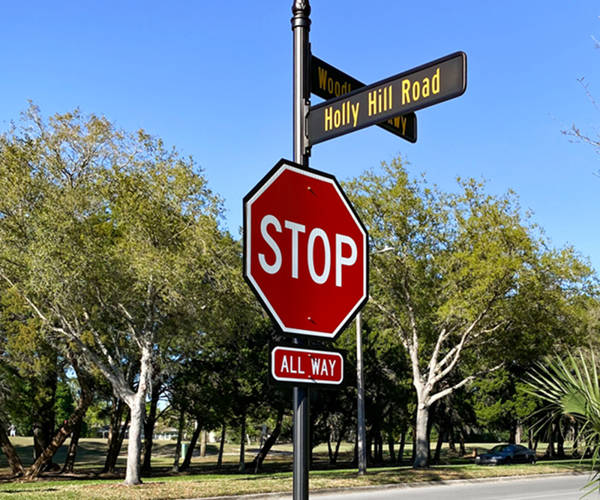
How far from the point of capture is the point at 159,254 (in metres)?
23.0

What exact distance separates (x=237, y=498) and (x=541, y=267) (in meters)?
16.7

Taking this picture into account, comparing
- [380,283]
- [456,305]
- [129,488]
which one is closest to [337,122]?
[129,488]

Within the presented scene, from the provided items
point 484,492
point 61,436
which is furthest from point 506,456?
point 61,436

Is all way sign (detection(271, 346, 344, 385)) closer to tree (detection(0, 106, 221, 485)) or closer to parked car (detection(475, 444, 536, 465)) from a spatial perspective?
tree (detection(0, 106, 221, 485))

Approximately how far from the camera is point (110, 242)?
25094mm

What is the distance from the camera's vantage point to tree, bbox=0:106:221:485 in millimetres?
22641

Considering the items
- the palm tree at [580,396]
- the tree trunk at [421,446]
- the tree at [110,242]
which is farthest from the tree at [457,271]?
the palm tree at [580,396]

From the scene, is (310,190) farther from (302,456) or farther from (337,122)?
(302,456)

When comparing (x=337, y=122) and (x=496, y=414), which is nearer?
(x=337, y=122)

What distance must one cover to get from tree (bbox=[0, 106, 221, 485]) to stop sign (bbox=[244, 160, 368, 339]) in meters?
19.4

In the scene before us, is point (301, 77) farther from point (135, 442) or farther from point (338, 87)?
point (135, 442)

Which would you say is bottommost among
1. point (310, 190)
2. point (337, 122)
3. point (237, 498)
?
point (237, 498)

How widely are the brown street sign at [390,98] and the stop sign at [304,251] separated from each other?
394 millimetres

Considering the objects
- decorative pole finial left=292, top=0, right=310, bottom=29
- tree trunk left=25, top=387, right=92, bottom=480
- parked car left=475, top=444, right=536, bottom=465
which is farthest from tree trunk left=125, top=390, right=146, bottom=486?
parked car left=475, top=444, right=536, bottom=465
